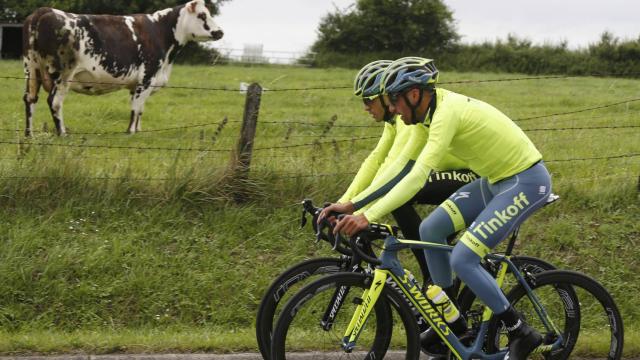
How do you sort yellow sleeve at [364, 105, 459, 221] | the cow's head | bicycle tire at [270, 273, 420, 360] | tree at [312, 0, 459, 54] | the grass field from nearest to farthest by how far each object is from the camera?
yellow sleeve at [364, 105, 459, 221] < bicycle tire at [270, 273, 420, 360] < the grass field < the cow's head < tree at [312, 0, 459, 54]

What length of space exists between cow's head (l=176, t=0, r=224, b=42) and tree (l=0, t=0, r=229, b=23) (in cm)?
2620

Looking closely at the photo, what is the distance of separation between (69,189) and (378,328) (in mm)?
3938

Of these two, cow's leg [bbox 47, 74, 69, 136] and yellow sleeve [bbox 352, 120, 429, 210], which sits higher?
yellow sleeve [bbox 352, 120, 429, 210]

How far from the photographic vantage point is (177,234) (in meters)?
7.80

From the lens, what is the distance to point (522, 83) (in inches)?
1087

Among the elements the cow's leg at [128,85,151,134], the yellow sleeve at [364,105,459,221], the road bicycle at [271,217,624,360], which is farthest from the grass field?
the cow's leg at [128,85,151,134]

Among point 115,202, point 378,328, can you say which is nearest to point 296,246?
point 115,202

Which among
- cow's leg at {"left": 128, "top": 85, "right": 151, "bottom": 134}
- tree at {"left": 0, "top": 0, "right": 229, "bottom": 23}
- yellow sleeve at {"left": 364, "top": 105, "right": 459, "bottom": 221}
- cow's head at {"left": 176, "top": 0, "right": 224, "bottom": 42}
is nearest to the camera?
yellow sleeve at {"left": 364, "top": 105, "right": 459, "bottom": 221}

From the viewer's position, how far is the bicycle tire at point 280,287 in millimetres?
5141

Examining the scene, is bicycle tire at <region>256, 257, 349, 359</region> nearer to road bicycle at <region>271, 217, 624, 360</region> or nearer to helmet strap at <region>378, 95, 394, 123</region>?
road bicycle at <region>271, 217, 624, 360</region>

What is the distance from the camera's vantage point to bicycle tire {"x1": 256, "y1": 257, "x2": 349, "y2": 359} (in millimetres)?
5141

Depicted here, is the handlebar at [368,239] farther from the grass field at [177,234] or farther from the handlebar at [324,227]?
the grass field at [177,234]

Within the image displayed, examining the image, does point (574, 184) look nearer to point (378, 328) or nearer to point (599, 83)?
point (378, 328)

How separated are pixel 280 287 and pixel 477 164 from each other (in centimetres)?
131
